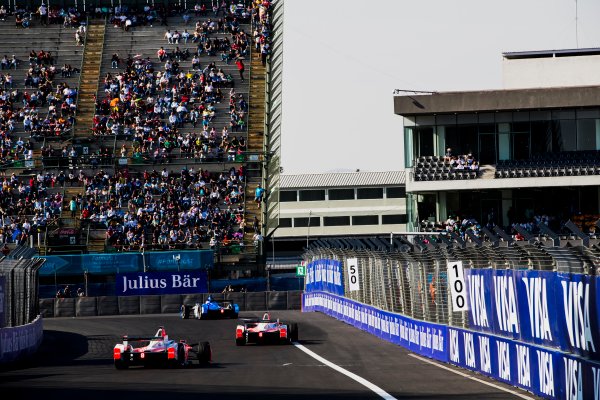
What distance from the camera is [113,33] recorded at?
2808 inches

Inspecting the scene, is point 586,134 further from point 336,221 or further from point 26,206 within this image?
point 336,221

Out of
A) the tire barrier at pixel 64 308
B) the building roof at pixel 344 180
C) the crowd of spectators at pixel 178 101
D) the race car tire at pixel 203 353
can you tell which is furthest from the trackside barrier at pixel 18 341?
the building roof at pixel 344 180

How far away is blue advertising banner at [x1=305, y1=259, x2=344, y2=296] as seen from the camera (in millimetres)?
41188

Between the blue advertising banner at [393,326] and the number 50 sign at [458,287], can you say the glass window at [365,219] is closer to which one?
the blue advertising banner at [393,326]

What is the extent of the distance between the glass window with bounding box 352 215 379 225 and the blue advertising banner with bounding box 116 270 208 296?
183 feet


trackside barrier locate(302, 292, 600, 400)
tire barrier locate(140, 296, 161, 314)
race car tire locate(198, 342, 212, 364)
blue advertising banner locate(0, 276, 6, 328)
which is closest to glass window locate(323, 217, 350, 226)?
tire barrier locate(140, 296, 161, 314)

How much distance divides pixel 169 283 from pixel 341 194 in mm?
56957

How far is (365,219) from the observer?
10900 centimetres

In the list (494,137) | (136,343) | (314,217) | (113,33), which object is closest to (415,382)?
(136,343)

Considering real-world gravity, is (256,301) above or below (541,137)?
below

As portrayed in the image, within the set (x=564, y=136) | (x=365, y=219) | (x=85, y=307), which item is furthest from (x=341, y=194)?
(x=85, y=307)

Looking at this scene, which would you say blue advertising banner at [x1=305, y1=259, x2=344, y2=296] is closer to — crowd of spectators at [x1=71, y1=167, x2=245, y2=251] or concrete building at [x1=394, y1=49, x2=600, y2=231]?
crowd of spectators at [x1=71, y1=167, x2=245, y2=251]

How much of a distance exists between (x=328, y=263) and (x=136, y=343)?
50.2 ft

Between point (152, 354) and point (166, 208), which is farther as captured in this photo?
point (166, 208)
